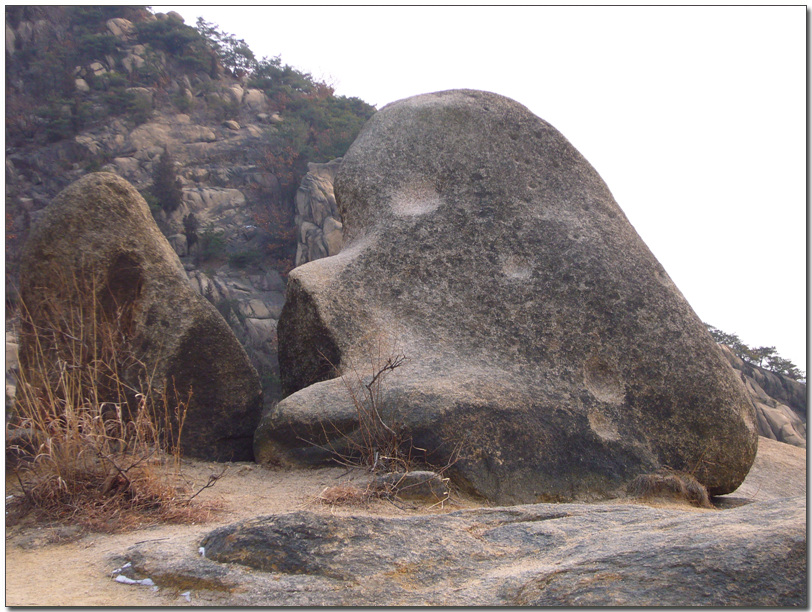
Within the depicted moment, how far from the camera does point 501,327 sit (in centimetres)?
491

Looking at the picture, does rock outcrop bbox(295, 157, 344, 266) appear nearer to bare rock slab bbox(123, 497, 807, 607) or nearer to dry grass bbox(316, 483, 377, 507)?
dry grass bbox(316, 483, 377, 507)

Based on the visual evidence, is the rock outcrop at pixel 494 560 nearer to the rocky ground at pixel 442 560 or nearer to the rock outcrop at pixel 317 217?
the rocky ground at pixel 442 560

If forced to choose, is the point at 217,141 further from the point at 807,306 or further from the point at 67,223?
the point at 807,306

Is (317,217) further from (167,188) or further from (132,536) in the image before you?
(132,536)

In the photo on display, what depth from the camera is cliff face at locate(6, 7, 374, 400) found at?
61.8ft

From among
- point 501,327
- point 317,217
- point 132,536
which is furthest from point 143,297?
point 317,217

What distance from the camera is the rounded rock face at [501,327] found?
427 cm

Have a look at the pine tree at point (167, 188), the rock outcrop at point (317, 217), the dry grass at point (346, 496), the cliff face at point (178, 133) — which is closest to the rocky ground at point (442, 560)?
the dry grass at point (346, 496)

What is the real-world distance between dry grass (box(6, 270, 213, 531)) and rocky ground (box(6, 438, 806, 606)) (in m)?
0.17

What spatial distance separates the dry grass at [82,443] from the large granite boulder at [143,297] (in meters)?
0.10

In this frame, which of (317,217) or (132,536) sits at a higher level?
(317,217)

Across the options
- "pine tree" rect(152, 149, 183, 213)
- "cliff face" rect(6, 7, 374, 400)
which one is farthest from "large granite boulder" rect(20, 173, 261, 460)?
"pine tree" rect(152, 149, 183, 213)

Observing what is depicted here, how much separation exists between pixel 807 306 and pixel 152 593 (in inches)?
137

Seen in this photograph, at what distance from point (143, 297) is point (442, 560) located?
3.11 meters
